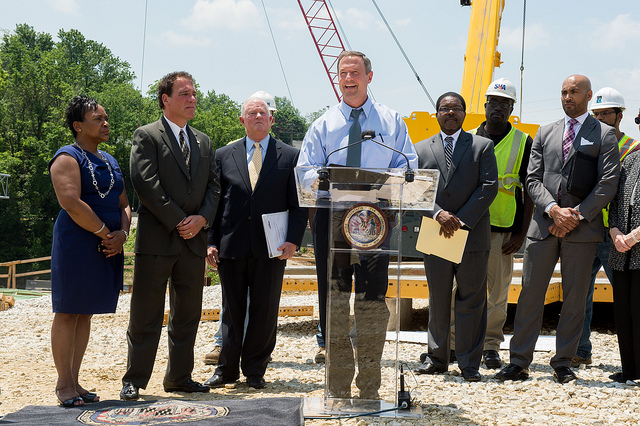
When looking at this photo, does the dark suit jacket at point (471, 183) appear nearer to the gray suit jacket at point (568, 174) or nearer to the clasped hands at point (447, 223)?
the clasped hands at point (447, 223)

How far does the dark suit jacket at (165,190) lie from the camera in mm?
4309

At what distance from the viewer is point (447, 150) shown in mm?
5008

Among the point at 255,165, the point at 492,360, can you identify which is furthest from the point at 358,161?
the point at 492,360

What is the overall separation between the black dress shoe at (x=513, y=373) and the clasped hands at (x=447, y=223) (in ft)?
3.57

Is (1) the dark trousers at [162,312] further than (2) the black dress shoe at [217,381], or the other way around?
(2) the black dress shoe at [217,381]

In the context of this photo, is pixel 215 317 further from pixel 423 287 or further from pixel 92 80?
pixel 92 80

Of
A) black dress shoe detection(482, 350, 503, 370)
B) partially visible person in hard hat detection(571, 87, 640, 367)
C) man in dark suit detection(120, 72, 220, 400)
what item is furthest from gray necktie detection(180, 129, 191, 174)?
partially visible person in hard hat detection(571, 87, 640, 367)

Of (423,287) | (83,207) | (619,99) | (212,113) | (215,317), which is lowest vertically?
(215,317)

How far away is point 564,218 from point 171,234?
2748 mm

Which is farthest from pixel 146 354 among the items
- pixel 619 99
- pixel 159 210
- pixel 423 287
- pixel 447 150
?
pixel 619 99

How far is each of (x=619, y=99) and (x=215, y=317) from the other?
211 inches

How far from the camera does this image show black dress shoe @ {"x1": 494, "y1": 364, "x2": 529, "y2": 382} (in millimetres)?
4746

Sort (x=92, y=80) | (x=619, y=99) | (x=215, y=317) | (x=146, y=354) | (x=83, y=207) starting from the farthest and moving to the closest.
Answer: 1. (x=92, y=80)
2. (x=215, y=317)
3. (x=619, y=99)
4. (x=146, y=354)
5. (x=83, y=207)

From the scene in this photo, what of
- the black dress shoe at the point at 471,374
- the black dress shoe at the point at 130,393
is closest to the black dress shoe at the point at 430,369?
the black dress shoe at the point at 471,374
